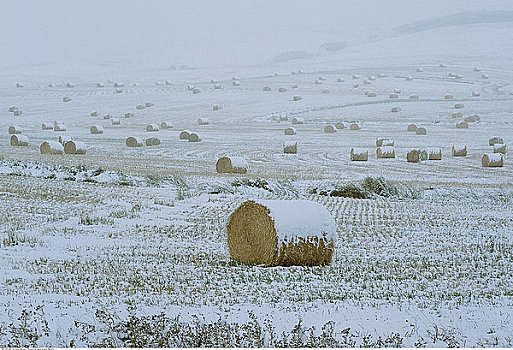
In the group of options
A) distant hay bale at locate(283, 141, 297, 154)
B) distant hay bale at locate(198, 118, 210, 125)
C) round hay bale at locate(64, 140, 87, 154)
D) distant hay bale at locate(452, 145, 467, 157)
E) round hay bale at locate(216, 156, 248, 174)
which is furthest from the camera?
distant hay bale at locate(198, 118, 210, 125)

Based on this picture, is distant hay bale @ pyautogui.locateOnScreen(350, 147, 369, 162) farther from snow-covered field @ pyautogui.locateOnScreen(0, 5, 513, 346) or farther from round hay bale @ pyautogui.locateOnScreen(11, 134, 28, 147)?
round hay bale @ pyautogui.locateOnScreen(11, 134, 28, 147)

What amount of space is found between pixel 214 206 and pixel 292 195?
3488 millimetres

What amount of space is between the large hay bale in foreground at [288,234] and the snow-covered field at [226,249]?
37 cm

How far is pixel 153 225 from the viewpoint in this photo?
14.7 metres

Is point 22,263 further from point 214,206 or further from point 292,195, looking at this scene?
point 292,195

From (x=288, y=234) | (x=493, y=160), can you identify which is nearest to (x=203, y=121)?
(x=493, y=160)

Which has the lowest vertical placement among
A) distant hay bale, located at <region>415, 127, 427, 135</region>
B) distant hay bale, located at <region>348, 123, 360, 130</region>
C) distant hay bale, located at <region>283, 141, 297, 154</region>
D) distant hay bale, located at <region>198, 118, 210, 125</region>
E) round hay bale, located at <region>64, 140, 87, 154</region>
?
distant hay bale, located at <region>415, 127, 427, 135</region>

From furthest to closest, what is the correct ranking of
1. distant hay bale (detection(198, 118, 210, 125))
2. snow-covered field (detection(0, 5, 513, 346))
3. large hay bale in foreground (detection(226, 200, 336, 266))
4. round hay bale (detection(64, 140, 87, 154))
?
distant hay bale (detection(198, 118, 210, 125)) → round hay bale (detection(64, 140, 87, 154)) → large hay bale in foreground (detection(226, 200, 336, 266)) → snow-covered field (detection(0, 5, 513, 346))

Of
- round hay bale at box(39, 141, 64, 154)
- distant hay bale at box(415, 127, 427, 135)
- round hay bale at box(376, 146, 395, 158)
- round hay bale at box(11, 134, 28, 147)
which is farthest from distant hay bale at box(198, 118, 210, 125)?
round hay bale at box(376, 146, 395, 158)

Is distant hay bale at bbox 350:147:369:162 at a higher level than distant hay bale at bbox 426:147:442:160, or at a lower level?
higher

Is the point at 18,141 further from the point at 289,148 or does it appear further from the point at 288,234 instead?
the point at 288,234

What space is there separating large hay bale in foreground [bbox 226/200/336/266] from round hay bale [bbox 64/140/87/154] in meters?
21.0

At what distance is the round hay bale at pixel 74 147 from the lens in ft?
99.9

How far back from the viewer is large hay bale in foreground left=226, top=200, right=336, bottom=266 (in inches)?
414
